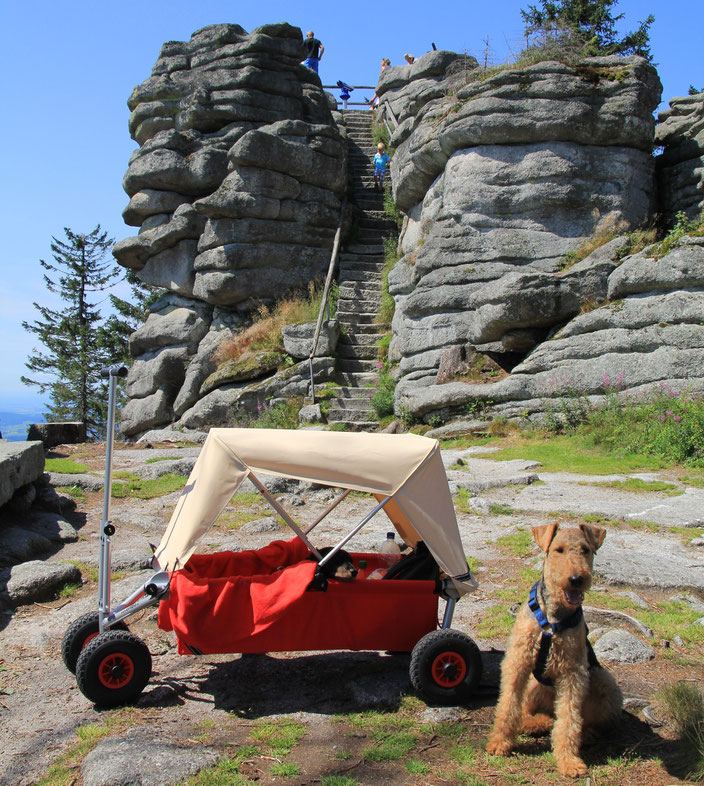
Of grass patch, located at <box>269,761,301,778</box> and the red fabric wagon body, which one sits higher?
the red fabric wagon body

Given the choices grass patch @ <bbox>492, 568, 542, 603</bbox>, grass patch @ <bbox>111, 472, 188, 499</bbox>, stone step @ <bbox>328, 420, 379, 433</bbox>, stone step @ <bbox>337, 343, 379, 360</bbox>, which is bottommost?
grass patch @ <bbox>492, 568, 542, 603</bbox>

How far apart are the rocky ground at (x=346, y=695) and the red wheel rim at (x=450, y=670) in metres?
0.17

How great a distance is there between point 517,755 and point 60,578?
17.2 ft

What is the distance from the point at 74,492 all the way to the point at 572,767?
963 cm

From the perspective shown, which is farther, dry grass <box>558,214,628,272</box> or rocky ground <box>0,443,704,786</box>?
dry grass <box>558,214,628,272</box>

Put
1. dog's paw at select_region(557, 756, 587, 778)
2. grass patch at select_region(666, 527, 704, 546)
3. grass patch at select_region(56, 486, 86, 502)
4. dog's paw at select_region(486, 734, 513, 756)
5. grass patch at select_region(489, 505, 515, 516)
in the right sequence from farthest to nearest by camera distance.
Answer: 1. grass patch at select_region(56, 486, 86, 502)
2. grass patch at select_region(489, 505, 515, 516)
3. grass patch at select_region(666, 527, 704, 546)
4. dog's paw at select_region(486, 734, 513, 756)
5. dog's paw at select_region(557, 756, 587, 778)

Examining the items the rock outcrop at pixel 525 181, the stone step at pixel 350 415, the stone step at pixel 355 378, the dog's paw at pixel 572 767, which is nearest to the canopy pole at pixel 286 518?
the dog's paw at pixel 572 767

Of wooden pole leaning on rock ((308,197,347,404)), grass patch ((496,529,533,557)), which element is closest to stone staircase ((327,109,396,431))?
wooden pole leaning on rock ((308,197,347,404))

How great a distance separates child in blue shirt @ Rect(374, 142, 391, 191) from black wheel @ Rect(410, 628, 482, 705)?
76.6ft

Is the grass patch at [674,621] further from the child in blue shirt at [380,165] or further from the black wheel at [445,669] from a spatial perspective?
the child in blue shirt at [380,165]

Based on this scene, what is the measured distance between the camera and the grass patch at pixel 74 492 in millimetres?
11117

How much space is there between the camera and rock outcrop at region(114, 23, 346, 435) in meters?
22.2

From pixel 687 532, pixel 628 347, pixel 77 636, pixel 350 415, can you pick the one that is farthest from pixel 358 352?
pixel 77 636

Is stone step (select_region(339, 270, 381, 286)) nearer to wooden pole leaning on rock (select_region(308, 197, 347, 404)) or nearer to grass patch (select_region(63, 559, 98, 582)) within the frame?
wooden pole leaning on rock (select_region(308, 197, 347, 404))
